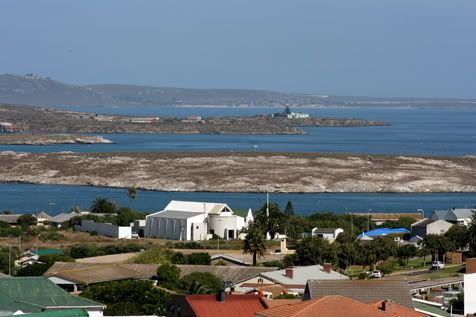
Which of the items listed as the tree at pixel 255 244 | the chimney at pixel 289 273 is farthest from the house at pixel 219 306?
the tree at pixel 255 244

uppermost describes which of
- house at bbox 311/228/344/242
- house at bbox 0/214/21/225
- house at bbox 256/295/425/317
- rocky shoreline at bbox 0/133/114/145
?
house at bbox 256/295/425/317

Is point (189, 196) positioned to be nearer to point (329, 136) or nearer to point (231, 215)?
point (231, 215)

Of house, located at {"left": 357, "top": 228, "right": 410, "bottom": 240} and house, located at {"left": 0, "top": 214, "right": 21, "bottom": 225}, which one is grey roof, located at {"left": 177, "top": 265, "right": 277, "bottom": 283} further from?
house, located at {"left": 0, "top": 214, "right": 21, "bottom": 225}

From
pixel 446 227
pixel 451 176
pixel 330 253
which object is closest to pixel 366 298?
pixel 330 253

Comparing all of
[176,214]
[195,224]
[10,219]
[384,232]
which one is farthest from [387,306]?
[10,219]

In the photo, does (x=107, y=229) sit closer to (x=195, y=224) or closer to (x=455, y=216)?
(x=195, y=224)

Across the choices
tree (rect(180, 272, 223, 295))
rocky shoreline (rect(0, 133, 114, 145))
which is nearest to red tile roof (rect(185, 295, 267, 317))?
tree (rect(180, 272, 223, 295))
